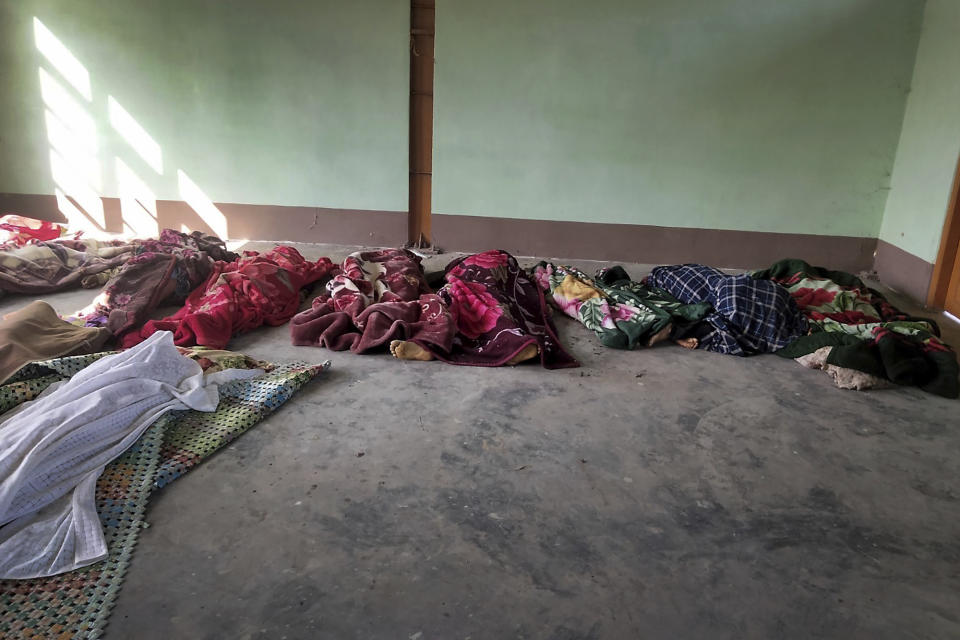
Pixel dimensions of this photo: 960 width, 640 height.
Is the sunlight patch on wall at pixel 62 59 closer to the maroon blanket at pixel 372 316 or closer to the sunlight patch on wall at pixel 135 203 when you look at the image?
the sunlight patch on wall at pixel 135 203

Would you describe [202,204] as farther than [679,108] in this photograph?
Yes

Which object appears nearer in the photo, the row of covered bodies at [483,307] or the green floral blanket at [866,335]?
the green floral blanket at [866,335]

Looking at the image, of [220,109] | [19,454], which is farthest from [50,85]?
[19,454]

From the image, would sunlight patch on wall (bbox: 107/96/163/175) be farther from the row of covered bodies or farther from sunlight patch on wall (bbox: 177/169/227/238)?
the row of covered bodies

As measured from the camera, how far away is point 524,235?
5.83m

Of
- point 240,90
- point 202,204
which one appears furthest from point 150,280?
point 240,90

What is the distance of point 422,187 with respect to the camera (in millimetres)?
5938

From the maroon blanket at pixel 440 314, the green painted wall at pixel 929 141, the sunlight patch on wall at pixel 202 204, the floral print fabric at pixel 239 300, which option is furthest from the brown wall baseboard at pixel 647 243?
the sunlight patch on wall at pixel 202 204

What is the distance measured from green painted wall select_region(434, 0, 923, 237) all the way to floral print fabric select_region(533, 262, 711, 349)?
1338 mm

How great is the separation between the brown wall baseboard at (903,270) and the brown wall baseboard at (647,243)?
142 millimetres

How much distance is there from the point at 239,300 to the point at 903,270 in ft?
15.9

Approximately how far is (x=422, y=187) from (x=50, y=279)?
298 centimetres

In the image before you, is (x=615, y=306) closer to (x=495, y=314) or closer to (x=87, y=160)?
(x=495, y=314)

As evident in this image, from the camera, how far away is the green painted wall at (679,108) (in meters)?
5.16
